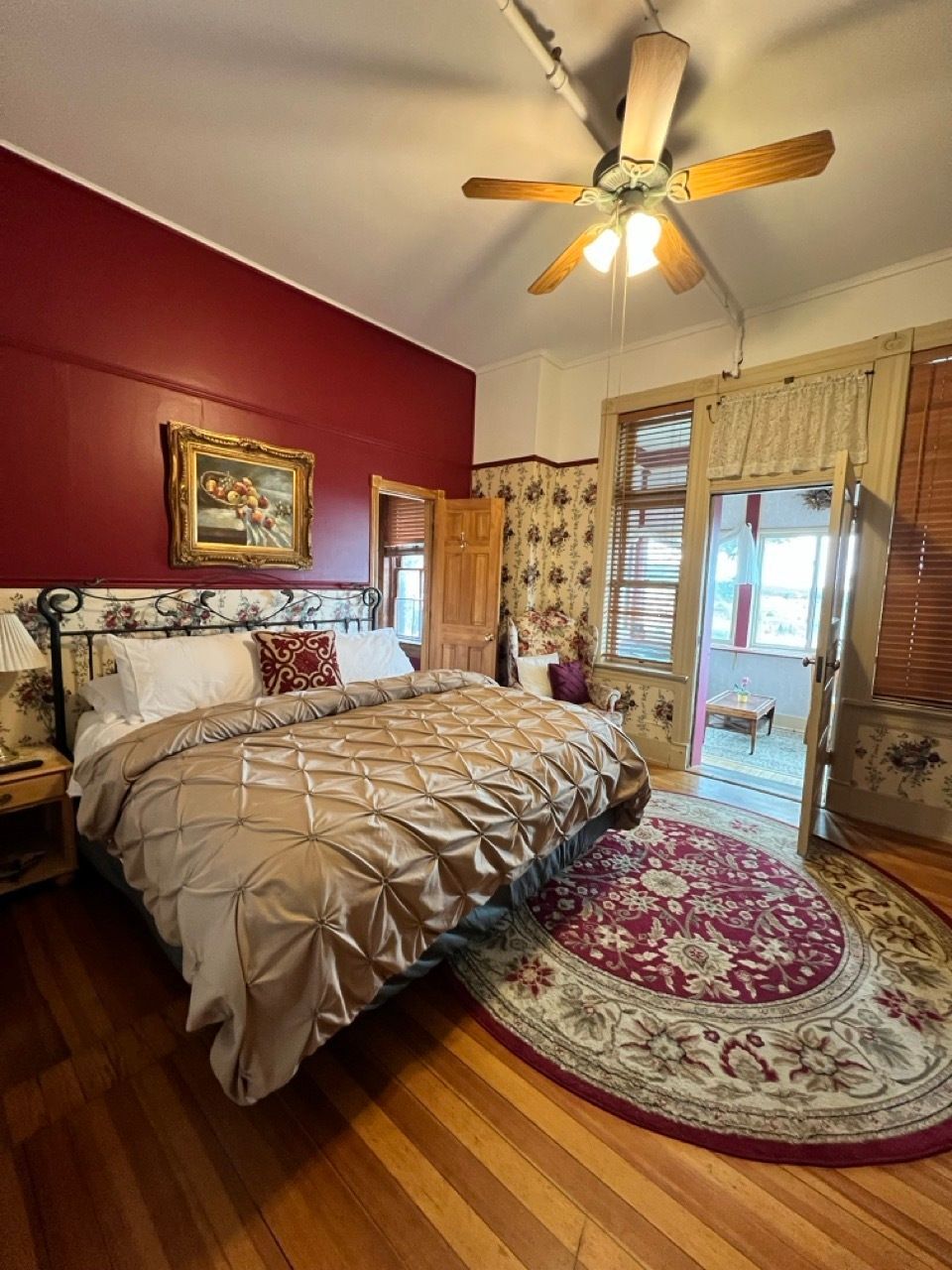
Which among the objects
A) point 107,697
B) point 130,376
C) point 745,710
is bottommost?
point 745,710

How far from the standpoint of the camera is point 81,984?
1701mm

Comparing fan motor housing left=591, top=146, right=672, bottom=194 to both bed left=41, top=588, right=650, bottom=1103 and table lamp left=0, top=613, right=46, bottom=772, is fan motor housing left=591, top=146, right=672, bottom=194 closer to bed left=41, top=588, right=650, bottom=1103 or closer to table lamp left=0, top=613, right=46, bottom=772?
bed left=41, top=588, right=650, bottom=1103

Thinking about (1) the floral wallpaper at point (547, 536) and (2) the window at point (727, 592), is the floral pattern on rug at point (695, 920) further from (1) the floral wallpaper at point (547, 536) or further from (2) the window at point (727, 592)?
(2) the window at point (727, 592)

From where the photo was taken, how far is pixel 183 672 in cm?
243

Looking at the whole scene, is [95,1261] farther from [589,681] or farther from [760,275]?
[760,275]

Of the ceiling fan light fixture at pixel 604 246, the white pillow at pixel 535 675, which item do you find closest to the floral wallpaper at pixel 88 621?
the white pillow at pixel 535 675

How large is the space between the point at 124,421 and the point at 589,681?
10.5 ft

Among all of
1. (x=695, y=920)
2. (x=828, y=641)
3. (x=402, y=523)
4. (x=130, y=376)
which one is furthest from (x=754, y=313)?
(x=402, y=523)

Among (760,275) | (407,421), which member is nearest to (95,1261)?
(407,421)

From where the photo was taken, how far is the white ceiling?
5.50ft

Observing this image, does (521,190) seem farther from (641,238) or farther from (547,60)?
(641,238)

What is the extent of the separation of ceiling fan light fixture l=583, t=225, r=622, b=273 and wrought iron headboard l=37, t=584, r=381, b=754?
247 centimetres

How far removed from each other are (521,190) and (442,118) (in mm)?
534

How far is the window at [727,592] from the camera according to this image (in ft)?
20.0
